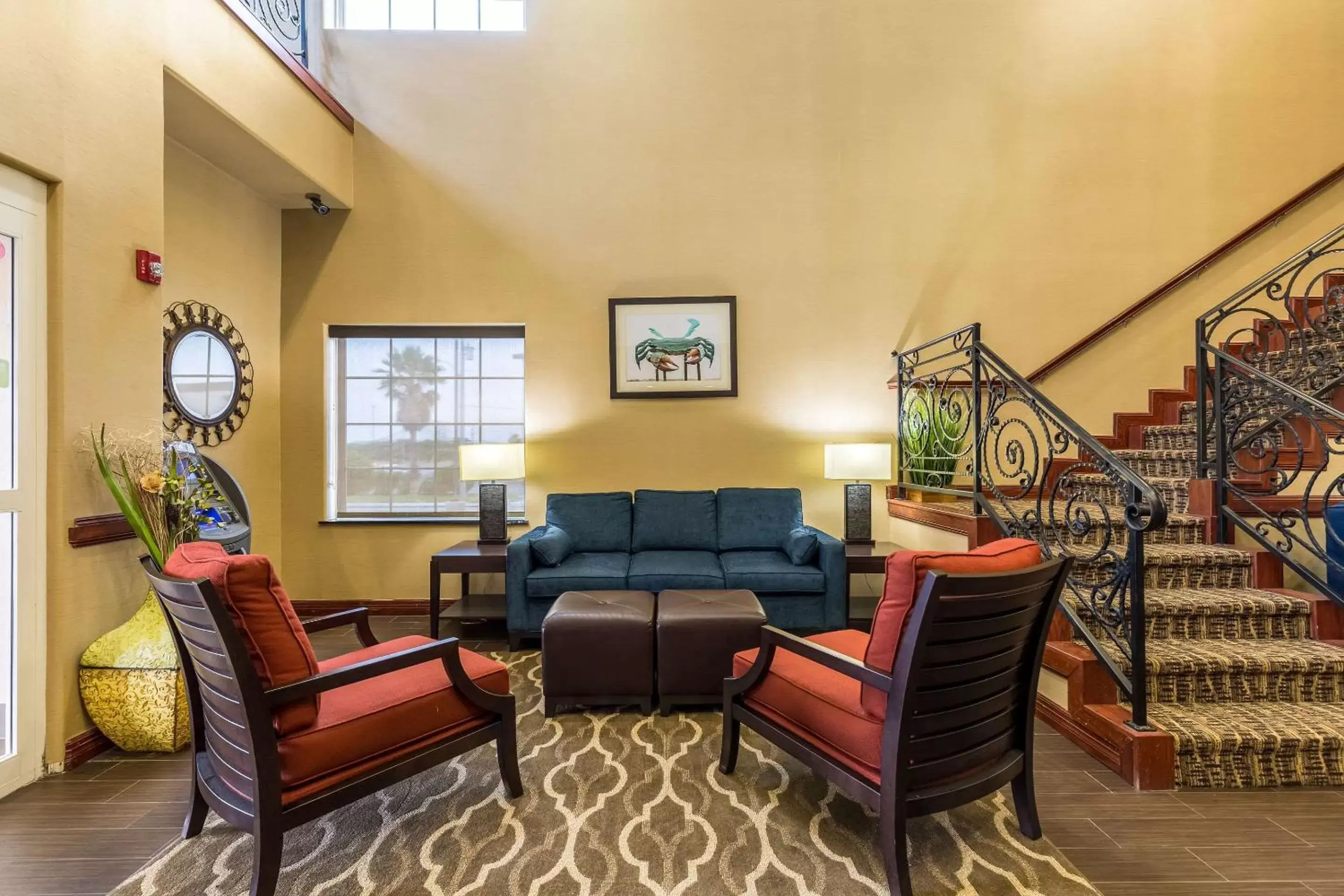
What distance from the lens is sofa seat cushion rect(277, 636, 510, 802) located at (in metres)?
1.66

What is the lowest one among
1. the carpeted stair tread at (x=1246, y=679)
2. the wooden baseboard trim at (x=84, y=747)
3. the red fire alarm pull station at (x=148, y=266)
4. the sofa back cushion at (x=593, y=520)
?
the wooden baseboard trim at (x=84, y=747)

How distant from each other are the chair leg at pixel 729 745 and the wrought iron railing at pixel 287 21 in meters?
4.87

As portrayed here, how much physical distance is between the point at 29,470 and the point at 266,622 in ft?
5.05

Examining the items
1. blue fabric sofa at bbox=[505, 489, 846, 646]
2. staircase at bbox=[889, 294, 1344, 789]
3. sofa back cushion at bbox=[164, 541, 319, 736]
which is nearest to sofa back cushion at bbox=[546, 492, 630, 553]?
blue fabric sofa at bbox=[505, 489, 846, 646]

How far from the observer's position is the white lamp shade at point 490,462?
4.07 m

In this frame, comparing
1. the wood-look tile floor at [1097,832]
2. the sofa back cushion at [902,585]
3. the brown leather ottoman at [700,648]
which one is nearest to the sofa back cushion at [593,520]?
the brown leather ottoman at [700,648]

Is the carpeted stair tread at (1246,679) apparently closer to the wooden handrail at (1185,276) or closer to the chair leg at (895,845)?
the chair leg at (895,845)

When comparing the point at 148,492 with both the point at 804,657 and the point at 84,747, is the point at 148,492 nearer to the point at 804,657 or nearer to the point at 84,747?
the point at 84,747

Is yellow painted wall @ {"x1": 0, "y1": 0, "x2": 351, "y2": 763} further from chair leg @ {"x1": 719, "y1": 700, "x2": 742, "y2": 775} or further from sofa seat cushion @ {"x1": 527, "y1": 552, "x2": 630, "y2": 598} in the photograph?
chair leg @ {"x1": 719, "y1": 700, "x2": 742, "y2": 775}

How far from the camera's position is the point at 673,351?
4.61 m

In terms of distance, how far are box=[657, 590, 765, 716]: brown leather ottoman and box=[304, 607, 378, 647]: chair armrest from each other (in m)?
1.18

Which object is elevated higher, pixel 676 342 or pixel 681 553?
pixel 676 342

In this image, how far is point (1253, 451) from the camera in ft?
10.4

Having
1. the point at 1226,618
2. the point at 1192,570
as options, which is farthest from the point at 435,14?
the point at 1226,618
